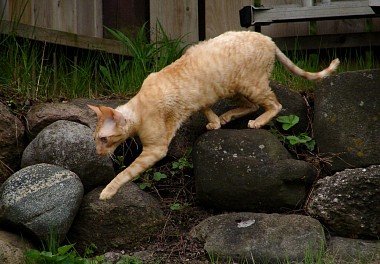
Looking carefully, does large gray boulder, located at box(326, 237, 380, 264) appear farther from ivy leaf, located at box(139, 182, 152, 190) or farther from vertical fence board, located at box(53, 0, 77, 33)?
vertical fence board, located at box(53, 0, 77, 33)

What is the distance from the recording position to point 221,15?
6.85 m

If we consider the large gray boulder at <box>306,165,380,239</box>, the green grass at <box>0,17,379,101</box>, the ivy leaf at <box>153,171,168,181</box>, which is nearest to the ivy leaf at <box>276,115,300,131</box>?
the green grass at <box>0,17,379,101</box>

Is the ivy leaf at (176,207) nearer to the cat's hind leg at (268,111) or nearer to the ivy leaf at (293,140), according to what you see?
the cat's hind leg at (268,111)

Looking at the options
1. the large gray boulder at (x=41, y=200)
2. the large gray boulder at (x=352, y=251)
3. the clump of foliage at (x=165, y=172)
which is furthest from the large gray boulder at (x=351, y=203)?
the large gray boulder at (x=41, y=200)

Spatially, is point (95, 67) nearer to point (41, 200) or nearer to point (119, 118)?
point (119, 118)

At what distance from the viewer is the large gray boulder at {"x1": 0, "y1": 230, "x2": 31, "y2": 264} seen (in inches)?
180

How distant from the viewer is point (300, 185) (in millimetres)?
5109

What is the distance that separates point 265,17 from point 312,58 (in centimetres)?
54

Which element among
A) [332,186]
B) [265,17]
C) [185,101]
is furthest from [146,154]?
[265,17]

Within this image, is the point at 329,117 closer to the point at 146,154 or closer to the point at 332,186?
the point at 332,186

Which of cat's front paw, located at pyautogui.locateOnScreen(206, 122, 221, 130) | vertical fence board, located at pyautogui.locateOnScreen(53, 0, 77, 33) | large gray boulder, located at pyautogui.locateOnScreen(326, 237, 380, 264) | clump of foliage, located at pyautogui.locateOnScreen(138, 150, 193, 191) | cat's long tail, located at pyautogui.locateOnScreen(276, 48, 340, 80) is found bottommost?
large gray boulder, located at pyautogui.locateOnScreen(326, 237, 380, 264)

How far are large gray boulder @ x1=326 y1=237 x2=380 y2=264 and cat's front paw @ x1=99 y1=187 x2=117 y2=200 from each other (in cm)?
143

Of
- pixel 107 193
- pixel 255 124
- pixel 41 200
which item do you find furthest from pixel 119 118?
pixel 255 124

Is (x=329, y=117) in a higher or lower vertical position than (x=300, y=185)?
higher
